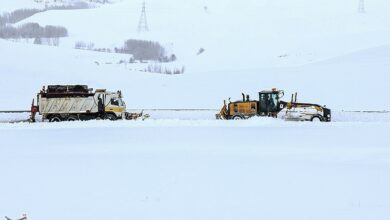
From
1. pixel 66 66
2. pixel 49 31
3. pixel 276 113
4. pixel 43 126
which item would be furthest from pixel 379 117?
pixel 49 31

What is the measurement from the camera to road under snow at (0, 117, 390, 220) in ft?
45.0

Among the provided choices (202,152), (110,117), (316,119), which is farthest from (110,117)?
(202,152)

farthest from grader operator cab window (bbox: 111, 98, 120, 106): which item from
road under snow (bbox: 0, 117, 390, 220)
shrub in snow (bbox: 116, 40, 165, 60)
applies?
shrub in snow (bbox: 116, 40, 165, 60)

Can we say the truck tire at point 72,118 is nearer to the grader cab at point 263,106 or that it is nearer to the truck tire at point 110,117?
the truck tire at point 110,117

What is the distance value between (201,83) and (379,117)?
22.1 metres

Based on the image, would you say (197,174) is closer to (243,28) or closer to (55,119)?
(55,119)

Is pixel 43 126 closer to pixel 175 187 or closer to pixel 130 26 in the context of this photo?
pixel 175 187

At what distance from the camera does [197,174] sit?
658 inches

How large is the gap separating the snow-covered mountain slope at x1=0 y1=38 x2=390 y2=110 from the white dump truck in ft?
42.1

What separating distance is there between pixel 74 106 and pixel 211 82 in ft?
78.3

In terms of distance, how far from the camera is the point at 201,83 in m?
52.9

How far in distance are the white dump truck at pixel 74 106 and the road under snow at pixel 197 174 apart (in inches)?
199

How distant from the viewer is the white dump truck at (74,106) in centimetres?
3077

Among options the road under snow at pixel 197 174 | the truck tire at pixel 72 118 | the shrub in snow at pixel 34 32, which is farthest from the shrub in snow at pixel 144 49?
the road under snow at pixel 197 174
